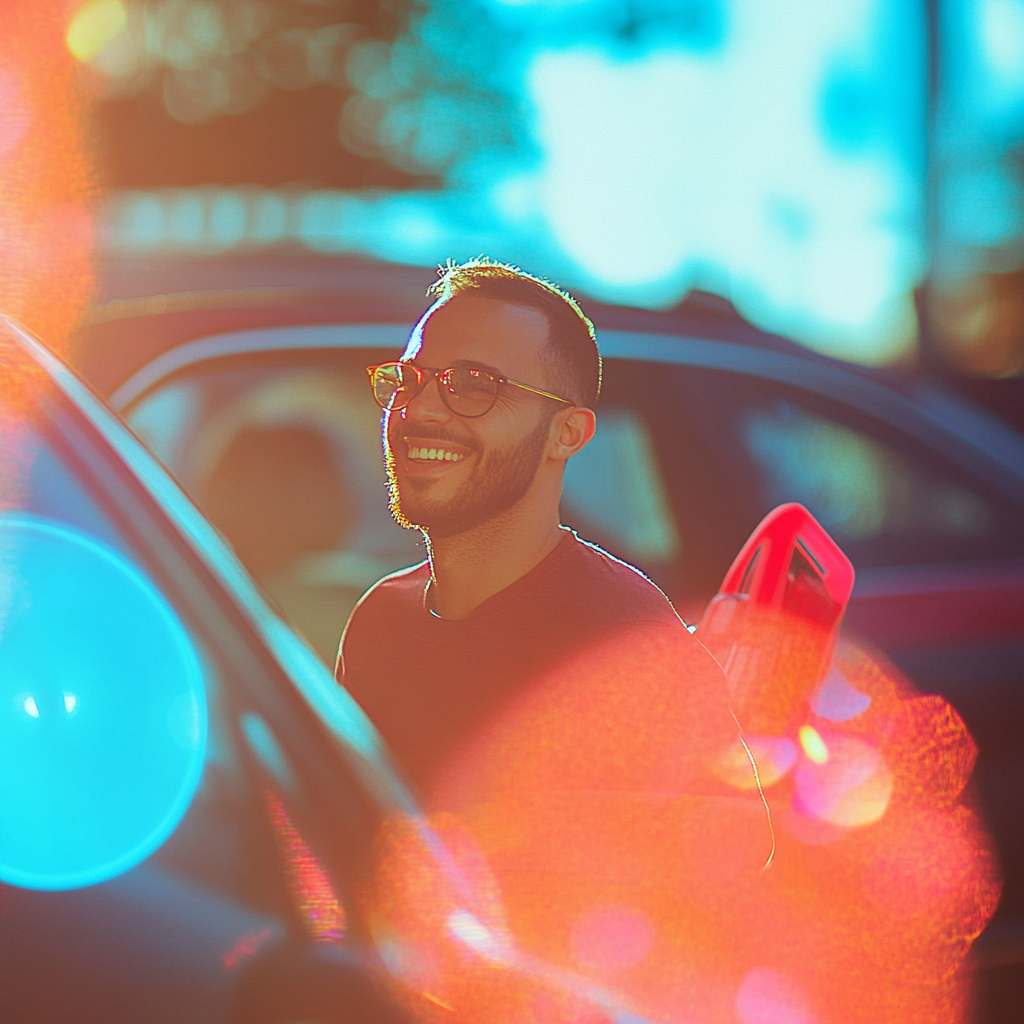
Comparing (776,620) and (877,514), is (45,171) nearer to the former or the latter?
(776,620)

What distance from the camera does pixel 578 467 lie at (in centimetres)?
171

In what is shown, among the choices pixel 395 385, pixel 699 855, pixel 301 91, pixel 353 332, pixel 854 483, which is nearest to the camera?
pixel 699 855

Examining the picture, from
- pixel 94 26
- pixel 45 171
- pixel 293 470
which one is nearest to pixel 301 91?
pixel 94 26

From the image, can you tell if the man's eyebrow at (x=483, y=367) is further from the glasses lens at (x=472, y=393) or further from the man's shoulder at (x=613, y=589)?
the man's shoulder at (x=613, y=589)

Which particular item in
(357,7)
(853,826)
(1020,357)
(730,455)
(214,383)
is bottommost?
(853,826)

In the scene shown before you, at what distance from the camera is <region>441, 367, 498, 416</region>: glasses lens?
1304 mm

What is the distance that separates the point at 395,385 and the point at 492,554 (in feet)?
0.87

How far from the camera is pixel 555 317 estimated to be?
138 cm

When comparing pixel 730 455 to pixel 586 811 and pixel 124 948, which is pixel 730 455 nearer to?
pixel 586 811

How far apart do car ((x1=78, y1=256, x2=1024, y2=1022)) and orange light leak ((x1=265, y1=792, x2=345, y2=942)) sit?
0.92 m

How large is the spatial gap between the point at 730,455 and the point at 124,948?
4.78 ft

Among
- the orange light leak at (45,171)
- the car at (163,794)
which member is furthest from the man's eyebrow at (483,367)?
the car at (163,794)

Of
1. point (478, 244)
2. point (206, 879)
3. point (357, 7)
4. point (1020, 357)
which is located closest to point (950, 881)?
point (478, 244)

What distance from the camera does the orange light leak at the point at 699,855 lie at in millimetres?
748
